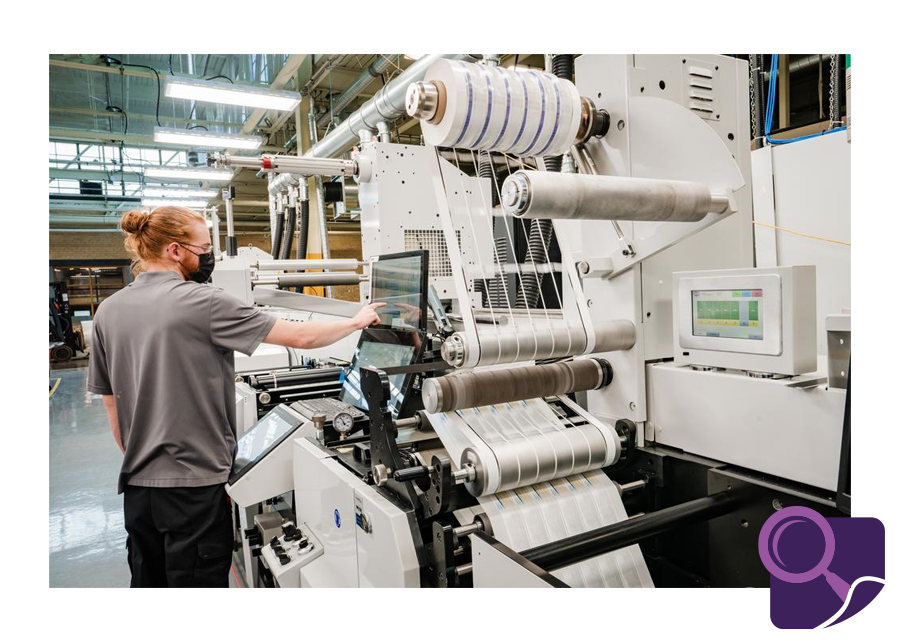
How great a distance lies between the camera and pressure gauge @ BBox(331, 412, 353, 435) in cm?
169

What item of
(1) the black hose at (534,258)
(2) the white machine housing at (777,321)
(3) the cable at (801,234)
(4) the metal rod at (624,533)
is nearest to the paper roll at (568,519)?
(4) the metal rod at (624,533)

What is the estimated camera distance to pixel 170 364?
1.38 meters

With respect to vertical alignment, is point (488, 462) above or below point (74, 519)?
above

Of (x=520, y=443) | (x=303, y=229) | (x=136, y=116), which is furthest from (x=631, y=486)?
(x=136, y=116)

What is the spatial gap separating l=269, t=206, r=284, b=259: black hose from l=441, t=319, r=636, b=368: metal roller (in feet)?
8.90

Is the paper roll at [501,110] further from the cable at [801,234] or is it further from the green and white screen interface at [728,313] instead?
the cable at [801,234]

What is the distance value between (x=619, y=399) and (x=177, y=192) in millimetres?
9263

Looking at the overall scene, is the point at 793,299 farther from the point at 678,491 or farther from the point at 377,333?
the point at 377,333

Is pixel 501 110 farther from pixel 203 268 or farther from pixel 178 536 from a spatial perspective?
pixel 178 536

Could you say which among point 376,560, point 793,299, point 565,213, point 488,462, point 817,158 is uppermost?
point 817,158

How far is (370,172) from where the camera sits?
2248 mm

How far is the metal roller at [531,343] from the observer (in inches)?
47.2
